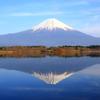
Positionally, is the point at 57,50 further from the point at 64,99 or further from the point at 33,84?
the point at 64,99

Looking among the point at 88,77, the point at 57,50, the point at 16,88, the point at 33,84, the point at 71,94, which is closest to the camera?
the point at 71,94

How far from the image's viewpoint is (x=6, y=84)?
21.9 metres

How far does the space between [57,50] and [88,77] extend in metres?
47.9

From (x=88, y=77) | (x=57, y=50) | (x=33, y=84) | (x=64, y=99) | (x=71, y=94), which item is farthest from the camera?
(x=57, y=50)

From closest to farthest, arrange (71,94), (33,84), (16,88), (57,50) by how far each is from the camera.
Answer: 1. (71,94)
2. (16,88)
3. (33,84)
4. (57,50)

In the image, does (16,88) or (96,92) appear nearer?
(96,92)

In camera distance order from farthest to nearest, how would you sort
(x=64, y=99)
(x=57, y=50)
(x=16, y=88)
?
(x=57, y=50)
(x=16, y=88)
(x=64, y=99)

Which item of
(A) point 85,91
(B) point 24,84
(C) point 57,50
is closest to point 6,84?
(B) point 24,84

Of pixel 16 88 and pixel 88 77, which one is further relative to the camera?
pixel 88 77

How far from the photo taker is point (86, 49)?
75000 millimetres

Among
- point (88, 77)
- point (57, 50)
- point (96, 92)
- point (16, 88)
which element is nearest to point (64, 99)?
point (96, 92)

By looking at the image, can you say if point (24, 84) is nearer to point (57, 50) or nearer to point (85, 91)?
point (85, 91)

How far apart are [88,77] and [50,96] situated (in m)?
7.28

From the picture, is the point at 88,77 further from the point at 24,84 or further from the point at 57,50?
the point at 57,50
